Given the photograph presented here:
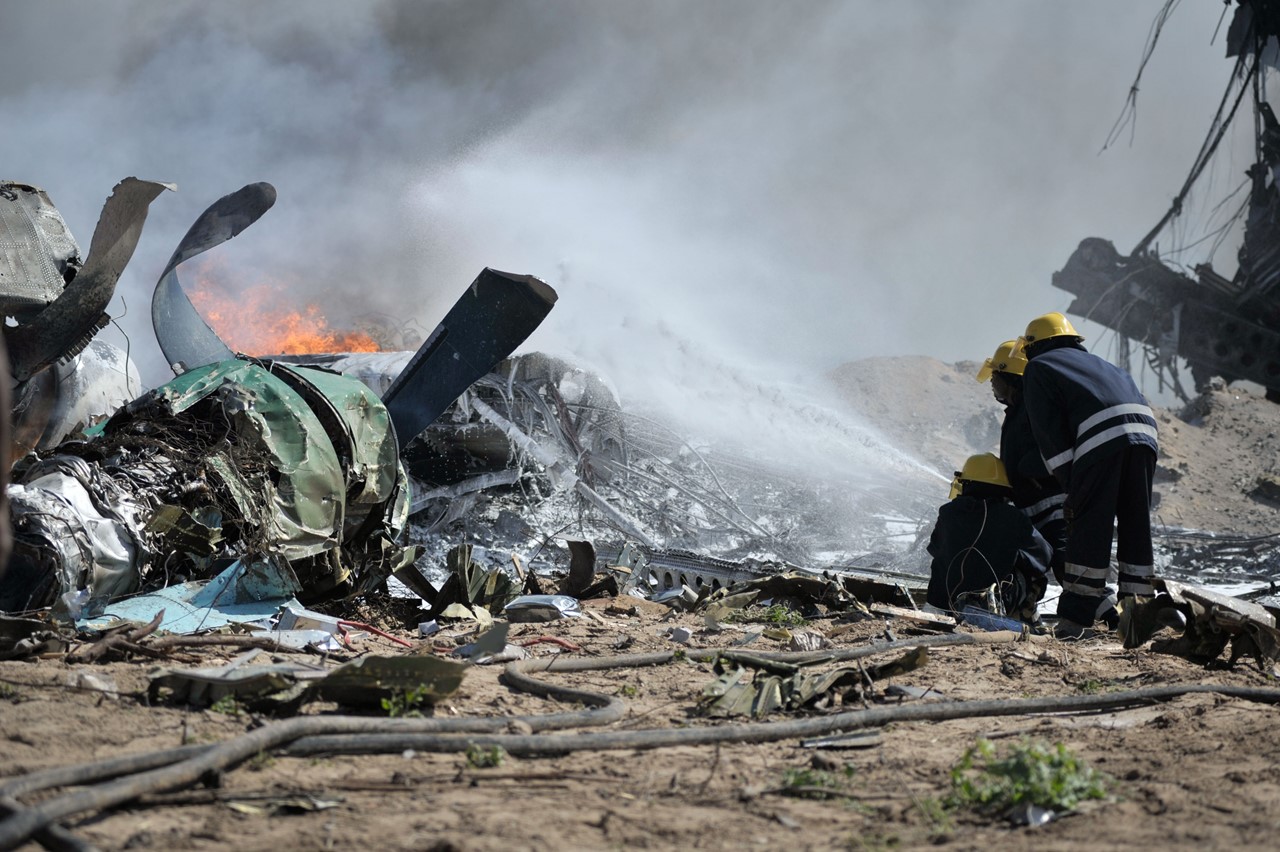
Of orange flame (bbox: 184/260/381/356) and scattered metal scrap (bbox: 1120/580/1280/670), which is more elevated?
orange flame (bbox: 184/260/381/356)

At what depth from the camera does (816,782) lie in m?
2.61

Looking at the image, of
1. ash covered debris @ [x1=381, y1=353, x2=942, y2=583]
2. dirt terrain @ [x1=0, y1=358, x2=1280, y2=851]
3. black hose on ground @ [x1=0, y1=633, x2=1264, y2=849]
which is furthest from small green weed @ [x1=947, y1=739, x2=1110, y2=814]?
ash covered debris @ [x1=381, y1=353, x2=942, y2=583]

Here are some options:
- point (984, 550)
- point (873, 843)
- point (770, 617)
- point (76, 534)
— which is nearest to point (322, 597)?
point (76, 534)

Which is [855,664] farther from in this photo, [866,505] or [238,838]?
[866,505]

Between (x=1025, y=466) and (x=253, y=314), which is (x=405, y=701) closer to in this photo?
(x=1025, y=466)

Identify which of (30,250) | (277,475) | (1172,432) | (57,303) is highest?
(1172,432)

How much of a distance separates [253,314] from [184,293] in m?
12.4

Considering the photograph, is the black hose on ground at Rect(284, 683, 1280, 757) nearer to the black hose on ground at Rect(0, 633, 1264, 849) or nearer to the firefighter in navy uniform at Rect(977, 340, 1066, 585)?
the black hose on ground at Rect(0, 633, 1264, 849)

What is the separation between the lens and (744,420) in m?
14.2

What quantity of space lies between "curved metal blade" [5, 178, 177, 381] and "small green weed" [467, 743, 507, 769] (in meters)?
4.35

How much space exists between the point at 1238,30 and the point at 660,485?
39.8 ft

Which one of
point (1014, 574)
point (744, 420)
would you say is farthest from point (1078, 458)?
point (744, 420)

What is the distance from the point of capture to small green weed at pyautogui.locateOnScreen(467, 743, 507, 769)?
106 inches

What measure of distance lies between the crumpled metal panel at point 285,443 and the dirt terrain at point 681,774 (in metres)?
1.30
